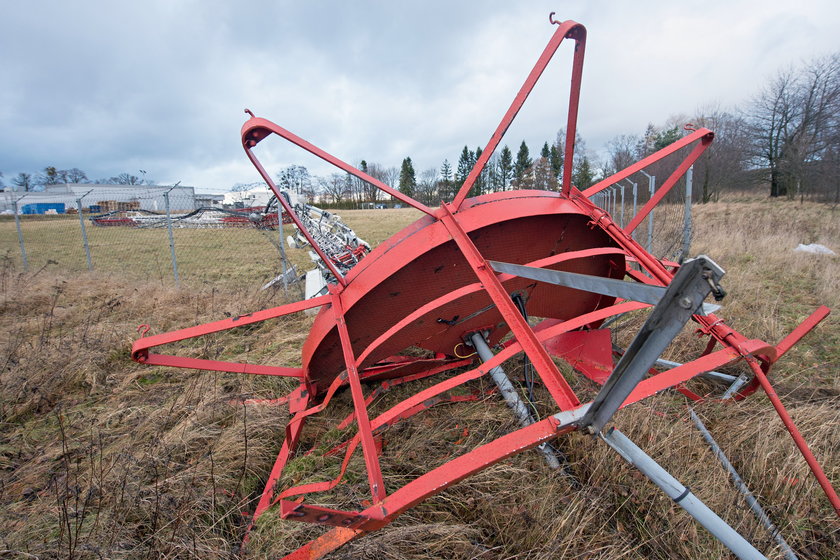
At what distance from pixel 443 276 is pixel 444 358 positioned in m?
0.83

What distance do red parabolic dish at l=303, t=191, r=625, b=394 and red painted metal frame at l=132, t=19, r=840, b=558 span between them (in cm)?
2

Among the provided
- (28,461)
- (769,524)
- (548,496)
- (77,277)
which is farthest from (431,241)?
(77,277)

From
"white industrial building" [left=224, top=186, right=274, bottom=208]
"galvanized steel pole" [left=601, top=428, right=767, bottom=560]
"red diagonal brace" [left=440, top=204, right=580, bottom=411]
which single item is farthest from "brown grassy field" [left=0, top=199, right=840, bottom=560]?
"white industrial building" [left=224, top=186, right=274, bottom=208]

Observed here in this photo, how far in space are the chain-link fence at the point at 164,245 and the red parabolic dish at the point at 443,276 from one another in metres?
3.64

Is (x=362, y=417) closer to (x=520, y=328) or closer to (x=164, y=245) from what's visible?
(x=520, y=328)

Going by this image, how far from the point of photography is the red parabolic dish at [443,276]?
76.3 inches

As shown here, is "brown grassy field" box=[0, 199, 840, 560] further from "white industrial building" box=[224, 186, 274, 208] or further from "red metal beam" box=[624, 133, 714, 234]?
"white industrial building" box=[224, 186, 274, 208]

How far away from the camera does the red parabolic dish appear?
194cm

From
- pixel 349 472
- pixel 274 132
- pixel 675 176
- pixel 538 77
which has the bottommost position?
pixel 349 472

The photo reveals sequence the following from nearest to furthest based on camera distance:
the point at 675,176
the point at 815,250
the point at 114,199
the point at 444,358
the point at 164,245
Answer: the point at 675,176, the point at 444,358, the point at 815,250, the point at 164,245, the point at 114,199

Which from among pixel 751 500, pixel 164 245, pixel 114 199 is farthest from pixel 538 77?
pixel 114 199

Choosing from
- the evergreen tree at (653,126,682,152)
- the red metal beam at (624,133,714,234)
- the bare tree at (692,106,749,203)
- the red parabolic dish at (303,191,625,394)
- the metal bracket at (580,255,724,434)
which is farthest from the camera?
the evergreen tree at (653,126,682,152)

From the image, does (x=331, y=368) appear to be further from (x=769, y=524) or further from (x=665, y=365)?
(x=665, y=365)

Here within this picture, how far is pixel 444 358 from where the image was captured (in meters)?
2.72
